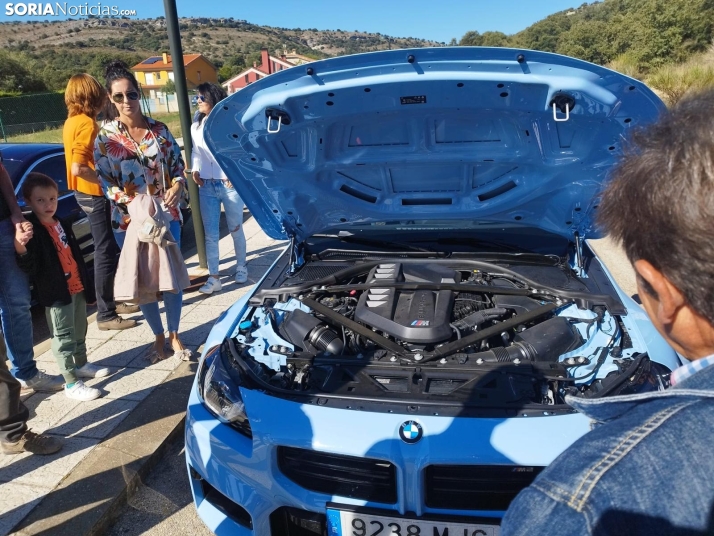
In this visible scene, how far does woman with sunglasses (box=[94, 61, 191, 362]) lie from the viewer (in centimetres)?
329

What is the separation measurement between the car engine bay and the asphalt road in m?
0.55

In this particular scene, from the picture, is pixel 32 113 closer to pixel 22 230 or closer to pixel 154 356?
pixel 154 356

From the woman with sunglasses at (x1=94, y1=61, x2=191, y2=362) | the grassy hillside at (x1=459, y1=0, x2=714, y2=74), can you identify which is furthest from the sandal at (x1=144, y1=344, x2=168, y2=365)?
the grassy hillside at (x1=459, y1=0, x2=714, y2=74)

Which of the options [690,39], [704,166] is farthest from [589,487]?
[690,39]

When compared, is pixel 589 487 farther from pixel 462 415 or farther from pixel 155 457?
pixel 155 457

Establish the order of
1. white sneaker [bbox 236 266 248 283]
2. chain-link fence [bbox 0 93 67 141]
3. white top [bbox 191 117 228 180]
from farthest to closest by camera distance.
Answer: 1. chain-link fence [bbox 0 93 67 141]
2. white sneaker [bbox 236 266 248 283]
3. white top [bbox 191 117 228 180]

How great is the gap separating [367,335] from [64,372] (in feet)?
6.80

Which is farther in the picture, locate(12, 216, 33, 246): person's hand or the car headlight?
locate(12, 216, 33, 246): person's hand

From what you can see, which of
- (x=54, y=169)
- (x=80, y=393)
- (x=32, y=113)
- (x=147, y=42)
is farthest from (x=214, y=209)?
(x=147, y=42)

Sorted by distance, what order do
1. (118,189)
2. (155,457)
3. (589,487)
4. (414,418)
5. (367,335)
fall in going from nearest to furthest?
(589,487) → (414,418) → (367,335) → (155,457) → (118,189)

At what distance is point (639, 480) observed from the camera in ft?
1.85

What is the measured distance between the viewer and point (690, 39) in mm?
22391

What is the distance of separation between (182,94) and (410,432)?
13.2 feet

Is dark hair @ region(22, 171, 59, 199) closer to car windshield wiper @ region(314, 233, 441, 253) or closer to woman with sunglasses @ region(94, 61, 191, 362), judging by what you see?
woman with sunglasses @ region(94, 61, 191, 362)
